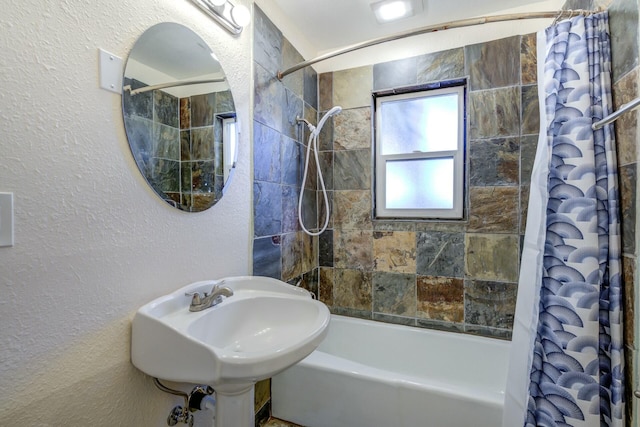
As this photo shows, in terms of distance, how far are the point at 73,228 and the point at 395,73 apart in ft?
6.36

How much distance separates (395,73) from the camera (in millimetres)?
1946

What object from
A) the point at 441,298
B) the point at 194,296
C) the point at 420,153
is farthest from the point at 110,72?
the point at 441,298

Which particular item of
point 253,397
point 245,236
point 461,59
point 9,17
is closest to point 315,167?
point 245,236

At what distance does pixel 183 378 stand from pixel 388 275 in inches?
57.9

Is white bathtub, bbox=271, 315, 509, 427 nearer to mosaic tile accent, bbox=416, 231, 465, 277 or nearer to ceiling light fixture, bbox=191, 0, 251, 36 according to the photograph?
mosaic tile accent, bbox=416, 231, 465, 277

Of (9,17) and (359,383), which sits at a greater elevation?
(9,17)

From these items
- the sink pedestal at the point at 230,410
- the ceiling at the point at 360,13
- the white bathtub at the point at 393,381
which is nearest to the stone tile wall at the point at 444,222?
the white bathtub at the point at 393,381

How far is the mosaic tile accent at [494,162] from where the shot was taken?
5.58 ft

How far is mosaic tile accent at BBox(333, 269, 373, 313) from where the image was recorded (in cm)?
206

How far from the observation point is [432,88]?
1.92 meters

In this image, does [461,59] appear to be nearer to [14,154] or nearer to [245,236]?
[245,236]

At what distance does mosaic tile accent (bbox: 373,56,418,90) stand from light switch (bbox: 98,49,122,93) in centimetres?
158

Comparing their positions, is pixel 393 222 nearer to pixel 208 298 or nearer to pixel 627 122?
pixel 627 122

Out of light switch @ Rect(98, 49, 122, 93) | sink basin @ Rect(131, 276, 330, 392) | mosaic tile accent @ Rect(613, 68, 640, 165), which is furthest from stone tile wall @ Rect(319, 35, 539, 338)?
light switch @ Rect(98, 49, 122, 93)
